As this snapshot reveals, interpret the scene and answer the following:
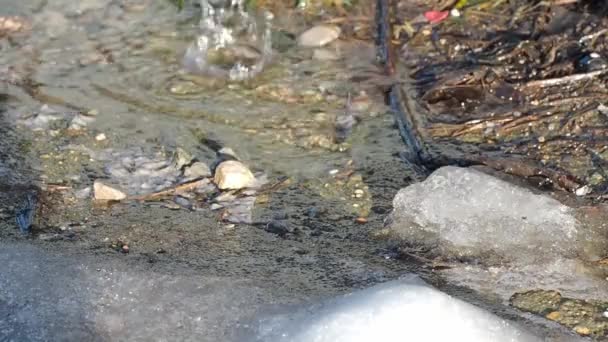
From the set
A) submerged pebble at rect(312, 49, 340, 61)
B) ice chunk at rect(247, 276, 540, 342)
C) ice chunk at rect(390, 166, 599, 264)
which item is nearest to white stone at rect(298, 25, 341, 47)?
submerged pebble at rect(312, 49, 340, 61)

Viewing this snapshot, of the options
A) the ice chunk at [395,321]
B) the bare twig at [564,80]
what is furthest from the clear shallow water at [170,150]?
the bare twig at [564,80]

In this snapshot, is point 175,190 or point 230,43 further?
point 230,43

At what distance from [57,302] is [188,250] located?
1.41 ft

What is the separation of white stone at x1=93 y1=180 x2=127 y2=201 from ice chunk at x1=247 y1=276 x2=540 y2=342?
2.81ft

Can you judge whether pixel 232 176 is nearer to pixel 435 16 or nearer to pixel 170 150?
pixel 170 150

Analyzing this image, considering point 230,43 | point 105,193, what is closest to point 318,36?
point 230,43

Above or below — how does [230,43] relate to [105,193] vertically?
above

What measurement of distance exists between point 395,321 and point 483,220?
2.21 ft

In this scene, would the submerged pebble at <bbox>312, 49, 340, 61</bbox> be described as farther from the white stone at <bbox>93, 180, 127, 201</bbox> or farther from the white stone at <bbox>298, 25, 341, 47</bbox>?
the white stone at <bbox>93, 180, 127, 201</bbox>

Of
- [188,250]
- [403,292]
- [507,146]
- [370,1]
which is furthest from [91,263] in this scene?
[370,1]

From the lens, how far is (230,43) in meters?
4.01

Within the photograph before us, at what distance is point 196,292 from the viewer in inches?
93.0

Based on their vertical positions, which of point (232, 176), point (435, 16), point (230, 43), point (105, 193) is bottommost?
point (105, 193)

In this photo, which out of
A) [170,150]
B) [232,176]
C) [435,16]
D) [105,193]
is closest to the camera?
[105,193]
